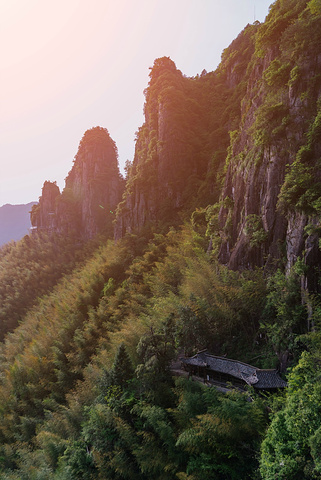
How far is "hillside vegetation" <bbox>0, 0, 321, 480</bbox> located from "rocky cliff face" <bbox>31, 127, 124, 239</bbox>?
73.1ft

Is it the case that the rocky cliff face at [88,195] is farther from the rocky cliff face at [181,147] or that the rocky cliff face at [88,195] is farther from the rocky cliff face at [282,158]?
the rocky cliff face at [282,158]

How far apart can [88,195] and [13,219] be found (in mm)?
108587

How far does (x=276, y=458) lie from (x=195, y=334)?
7073 millimetres

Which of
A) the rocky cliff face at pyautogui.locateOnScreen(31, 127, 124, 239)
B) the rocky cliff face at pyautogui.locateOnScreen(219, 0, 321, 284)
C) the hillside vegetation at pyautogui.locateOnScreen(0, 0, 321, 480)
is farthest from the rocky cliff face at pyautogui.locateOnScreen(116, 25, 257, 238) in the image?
the rocky cliff face at pyautogui.locateOnScreen(31, 127, 124, 239)

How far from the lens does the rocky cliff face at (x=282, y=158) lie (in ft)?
42.3

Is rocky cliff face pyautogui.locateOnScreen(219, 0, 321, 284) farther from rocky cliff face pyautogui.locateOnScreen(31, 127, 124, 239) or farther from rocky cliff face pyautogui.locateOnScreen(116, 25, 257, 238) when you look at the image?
rocky cliff face pyautogui.locateOnScreen(31, 127, 124, 239)

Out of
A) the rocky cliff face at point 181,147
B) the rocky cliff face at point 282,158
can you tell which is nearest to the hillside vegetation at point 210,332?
the rocky cliff face at point 282,158

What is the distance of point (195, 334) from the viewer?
47.2ft

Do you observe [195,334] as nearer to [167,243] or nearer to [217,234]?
[217,234]

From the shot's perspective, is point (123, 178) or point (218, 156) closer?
point (218, 156)

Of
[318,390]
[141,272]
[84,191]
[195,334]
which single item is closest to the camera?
[318,390]

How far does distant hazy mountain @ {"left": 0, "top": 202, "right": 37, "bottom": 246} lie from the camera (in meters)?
135

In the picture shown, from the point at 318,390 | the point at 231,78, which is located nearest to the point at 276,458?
the point at 318,390

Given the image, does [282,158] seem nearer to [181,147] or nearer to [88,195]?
[181,147]
